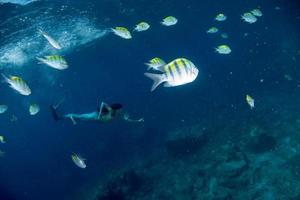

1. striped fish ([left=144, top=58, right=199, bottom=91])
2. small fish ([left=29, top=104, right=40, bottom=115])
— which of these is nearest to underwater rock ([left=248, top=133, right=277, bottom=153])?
small fish ([left=29, top=104, right=40, bottom=115])

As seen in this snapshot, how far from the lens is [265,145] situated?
17.6 m

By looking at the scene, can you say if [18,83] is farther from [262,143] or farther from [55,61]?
[262,143]

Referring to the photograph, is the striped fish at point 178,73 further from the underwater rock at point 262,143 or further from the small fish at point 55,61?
the underwater rock at point 262,143

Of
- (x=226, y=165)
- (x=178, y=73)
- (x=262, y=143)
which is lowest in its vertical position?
(x=262, y=143)

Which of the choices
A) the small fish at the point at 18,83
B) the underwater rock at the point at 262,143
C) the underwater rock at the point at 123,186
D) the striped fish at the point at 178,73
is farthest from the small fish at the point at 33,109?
the underwater rock at the point at 262,143

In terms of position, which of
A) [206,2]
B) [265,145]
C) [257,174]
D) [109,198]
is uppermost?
[257,174]

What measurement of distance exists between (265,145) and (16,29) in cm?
2150

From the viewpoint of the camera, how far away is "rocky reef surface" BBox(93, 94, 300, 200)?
14.3 m

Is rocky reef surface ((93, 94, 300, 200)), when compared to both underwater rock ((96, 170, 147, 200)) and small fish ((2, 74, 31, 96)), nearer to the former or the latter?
underwater rock ((96, 170, 147, 200))

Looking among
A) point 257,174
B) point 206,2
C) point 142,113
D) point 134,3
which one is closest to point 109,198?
point 257,174

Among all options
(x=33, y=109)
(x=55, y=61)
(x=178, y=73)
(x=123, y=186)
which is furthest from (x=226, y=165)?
(x=178, y=73)

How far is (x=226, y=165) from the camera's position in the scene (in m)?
16.4

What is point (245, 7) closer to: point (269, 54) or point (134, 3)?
point (269, 54)

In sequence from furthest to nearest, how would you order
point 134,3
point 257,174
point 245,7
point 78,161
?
point 245,7 → point 134,3 → point 257,174 → point 78,161
